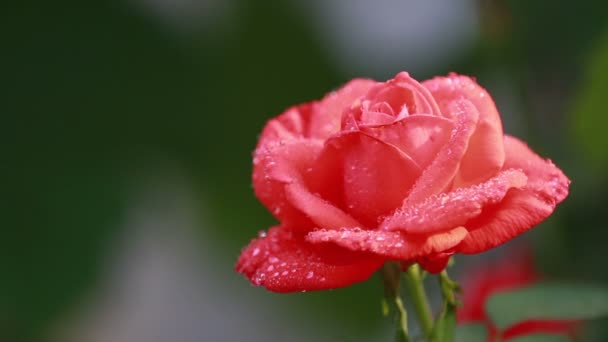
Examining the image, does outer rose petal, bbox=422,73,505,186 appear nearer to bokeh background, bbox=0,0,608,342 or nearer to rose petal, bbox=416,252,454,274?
rose petal, bbox=416,252,454,274

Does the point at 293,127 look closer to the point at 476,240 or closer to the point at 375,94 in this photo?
the point at 375,94

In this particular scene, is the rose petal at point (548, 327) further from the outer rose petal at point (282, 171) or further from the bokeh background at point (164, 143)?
the bokeh background at point (164, 143)

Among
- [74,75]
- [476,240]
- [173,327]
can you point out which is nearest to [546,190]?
[476,240]

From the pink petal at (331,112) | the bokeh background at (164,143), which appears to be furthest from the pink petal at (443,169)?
the bokeh background at (164,143)

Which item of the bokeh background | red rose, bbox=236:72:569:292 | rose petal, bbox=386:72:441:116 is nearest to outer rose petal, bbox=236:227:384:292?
red rose, bbox=236:72:569:292

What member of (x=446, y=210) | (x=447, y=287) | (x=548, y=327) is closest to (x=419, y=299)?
(x=447, y=287)

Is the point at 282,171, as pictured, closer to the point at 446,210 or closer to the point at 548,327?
the point at 446,210
